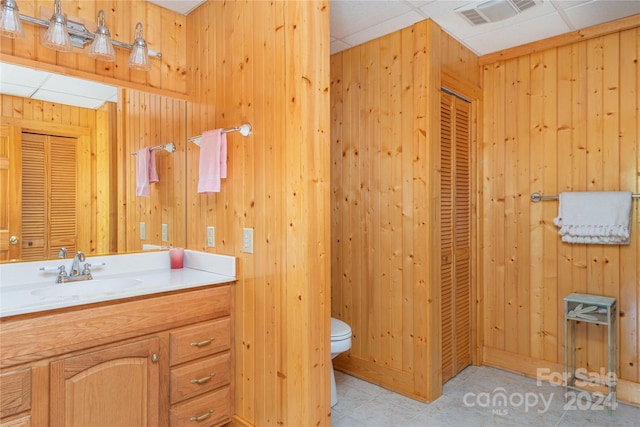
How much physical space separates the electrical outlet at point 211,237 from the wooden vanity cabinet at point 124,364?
317 mm

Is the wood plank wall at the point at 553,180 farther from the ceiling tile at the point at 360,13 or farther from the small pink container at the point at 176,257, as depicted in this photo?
the small pink container at the point at 176,257

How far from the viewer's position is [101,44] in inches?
80.1

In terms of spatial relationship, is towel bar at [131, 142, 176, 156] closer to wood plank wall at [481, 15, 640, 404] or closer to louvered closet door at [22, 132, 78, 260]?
louvered closet door at [22, 132, 78, 260]

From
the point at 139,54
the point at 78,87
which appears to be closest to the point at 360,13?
the point at 139,54

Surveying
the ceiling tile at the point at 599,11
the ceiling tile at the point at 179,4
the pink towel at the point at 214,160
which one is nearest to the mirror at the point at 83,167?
the pink towel at the point at 214,160

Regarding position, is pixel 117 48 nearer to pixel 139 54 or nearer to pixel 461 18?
pixel 139 54

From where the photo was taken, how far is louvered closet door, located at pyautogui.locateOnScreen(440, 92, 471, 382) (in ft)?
9.21

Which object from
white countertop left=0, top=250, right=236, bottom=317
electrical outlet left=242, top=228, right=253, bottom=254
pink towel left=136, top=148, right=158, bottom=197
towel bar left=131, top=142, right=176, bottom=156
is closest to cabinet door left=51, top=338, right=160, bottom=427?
white countertop left=0, top=250, right=236, bottom=317

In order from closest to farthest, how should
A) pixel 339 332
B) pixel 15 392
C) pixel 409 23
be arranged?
1. pixel 15 392
2. pixel 339 332
3. pixel 409 23

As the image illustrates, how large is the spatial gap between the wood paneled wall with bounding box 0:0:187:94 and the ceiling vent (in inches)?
70.3

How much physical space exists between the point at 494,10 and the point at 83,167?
8.38 ft

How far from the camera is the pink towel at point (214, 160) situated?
213 centimetres

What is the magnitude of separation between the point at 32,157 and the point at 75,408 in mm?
1209

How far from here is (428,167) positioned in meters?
2.54
